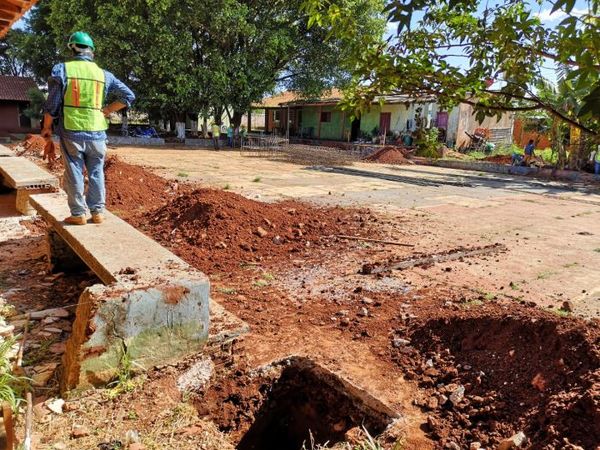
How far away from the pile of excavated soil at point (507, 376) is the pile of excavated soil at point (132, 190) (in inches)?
237

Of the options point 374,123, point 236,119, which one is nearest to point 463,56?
point 236,119

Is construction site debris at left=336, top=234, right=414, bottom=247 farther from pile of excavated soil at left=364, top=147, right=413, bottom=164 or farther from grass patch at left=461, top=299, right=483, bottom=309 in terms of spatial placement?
pile of excavated soil at left=364, top=147, right=413, bottom=164

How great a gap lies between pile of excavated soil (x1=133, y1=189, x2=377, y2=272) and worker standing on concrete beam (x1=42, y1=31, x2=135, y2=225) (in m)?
1.59

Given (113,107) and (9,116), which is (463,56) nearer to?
(113,107)

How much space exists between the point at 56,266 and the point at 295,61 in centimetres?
2480

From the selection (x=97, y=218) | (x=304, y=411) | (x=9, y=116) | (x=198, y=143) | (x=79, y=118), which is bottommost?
(x=304, y=411)

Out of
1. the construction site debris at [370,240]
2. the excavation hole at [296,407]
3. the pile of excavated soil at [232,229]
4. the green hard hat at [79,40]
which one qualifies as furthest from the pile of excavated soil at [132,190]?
the excavation hole at [296,407]

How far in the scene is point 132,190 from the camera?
29.2 feet

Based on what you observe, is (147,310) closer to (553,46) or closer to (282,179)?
(553,46)


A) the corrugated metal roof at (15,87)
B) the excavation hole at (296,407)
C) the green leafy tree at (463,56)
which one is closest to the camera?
the green leafy tree at (463,56)

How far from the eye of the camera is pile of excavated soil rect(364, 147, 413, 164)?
22719 mm

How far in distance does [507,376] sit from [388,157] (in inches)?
→ 815

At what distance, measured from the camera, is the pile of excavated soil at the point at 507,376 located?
2463mm

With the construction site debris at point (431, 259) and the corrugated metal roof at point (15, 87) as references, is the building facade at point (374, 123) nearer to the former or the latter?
the construction site debris at point (431, 259)
